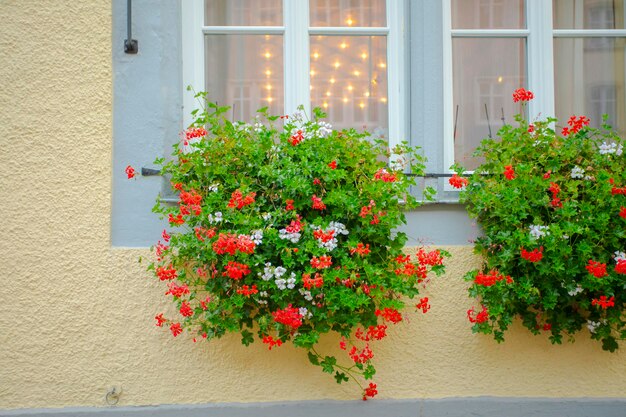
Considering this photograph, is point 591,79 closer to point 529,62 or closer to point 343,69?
point 529,62

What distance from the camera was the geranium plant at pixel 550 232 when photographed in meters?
3.76

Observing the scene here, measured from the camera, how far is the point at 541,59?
444 cm

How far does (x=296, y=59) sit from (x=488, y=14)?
4.52ft

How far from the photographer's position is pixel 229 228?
3.68 m

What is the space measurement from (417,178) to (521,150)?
0.67m

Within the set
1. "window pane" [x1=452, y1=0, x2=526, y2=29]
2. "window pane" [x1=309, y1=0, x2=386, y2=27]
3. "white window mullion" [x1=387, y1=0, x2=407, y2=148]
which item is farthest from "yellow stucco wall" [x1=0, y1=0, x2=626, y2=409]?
"window pane" [x1=452, y1=0, x2=526, y2=29]

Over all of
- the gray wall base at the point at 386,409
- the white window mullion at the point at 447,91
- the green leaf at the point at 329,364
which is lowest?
the gray wall base at the point at 386,409

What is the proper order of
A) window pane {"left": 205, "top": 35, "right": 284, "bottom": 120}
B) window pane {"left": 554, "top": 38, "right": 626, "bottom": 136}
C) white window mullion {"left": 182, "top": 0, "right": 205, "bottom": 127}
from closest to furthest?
white window mullion {"left": 182, "top": 0, "right": 205, "bottom": 127}, window pane {"left": 205, "top": 35, "right": 284, "bottom": 120}, window pane {"left": 554, "top": 38, "right": 626, "bottom": 136}

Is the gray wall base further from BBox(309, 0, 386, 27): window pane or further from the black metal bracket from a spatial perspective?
BBox(309, 0, 386, 27): window pane

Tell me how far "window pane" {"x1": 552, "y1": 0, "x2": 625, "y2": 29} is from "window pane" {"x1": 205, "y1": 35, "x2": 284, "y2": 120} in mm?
1960

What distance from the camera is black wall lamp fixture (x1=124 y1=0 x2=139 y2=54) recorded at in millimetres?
4008

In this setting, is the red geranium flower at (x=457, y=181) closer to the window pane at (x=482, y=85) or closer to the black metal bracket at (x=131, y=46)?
the window pane at (x=482, y=85)

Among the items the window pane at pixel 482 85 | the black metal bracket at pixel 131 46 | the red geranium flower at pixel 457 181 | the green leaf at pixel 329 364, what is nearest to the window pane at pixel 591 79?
the window pane at pixel 482 85

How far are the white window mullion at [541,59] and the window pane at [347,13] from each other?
102 centimetres
